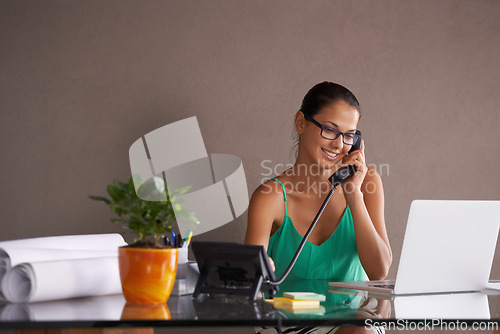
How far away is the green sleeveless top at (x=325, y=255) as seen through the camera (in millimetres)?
2270

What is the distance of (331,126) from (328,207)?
0.38 m

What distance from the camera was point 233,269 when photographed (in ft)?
4.54

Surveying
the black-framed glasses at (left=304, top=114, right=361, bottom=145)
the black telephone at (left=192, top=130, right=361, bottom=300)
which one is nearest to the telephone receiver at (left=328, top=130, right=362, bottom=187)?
the black-framed glasses at (left=304, top=114, right=361, bottom=145)

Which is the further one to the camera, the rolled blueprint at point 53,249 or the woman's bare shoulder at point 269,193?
the woman's bare shoulder at point 269,193

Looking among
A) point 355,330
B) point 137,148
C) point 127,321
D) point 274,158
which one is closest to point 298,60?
point 274,158

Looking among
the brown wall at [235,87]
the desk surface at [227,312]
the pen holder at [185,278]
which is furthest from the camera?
the brown wall at [235,87]

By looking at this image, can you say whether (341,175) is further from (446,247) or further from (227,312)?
(227,312)

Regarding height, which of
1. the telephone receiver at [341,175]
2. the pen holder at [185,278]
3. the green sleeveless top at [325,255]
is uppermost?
the telephone receiver at [341,175]

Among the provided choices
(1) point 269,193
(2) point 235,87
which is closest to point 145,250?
(1) point 269,193

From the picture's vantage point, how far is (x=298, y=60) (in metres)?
2.67

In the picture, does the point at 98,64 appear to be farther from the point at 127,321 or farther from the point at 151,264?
the point at 127,321

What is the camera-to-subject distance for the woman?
88.1 inches

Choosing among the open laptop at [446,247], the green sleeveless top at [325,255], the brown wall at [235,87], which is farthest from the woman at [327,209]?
the open laptop at [446,247]

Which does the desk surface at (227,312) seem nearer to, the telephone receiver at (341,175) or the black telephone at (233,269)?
the black telephone at (233,269)
